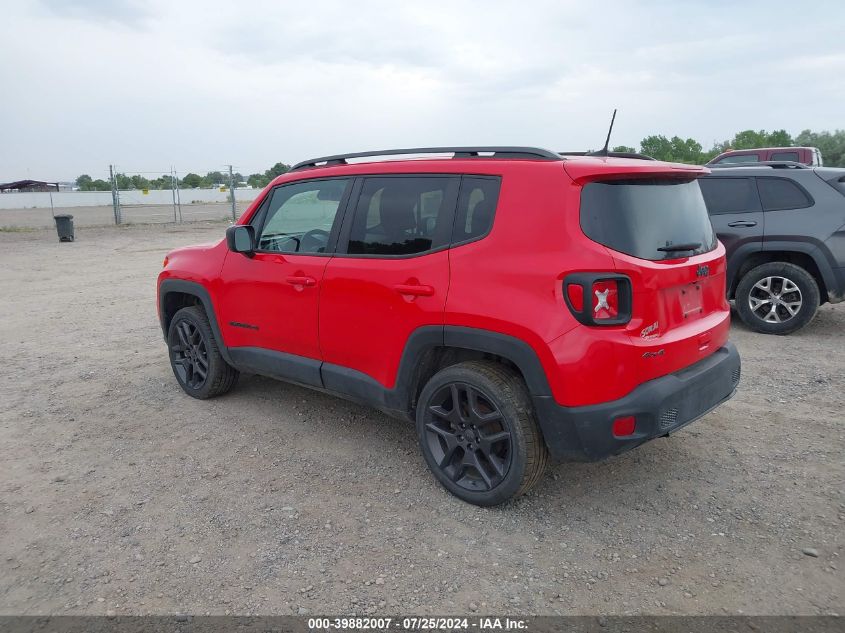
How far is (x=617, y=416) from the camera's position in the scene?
2.88m

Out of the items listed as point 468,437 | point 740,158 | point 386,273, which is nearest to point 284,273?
point 386,273

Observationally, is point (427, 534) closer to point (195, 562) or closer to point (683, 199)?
point (195, 562)

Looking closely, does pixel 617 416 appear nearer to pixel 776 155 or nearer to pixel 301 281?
pixel 301 281

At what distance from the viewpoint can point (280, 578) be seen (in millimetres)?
2826

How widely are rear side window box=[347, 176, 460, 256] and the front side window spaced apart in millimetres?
245

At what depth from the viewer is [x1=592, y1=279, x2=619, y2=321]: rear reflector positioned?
2848mm

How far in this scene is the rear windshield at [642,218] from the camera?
2949 mm

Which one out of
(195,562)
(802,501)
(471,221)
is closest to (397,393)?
(471,221)

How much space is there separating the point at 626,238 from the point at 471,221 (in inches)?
30.2

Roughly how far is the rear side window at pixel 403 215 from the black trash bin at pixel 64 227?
16818 millimetres

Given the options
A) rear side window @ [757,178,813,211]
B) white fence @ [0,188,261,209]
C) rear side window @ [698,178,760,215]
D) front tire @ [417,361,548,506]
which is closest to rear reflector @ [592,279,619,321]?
front tire @ [417,361,548,506]

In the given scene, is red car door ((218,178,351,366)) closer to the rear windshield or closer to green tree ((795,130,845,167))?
the rear windshield

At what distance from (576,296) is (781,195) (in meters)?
5.12

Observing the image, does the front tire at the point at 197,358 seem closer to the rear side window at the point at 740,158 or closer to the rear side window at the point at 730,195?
the rear side window at the point at 730,195
